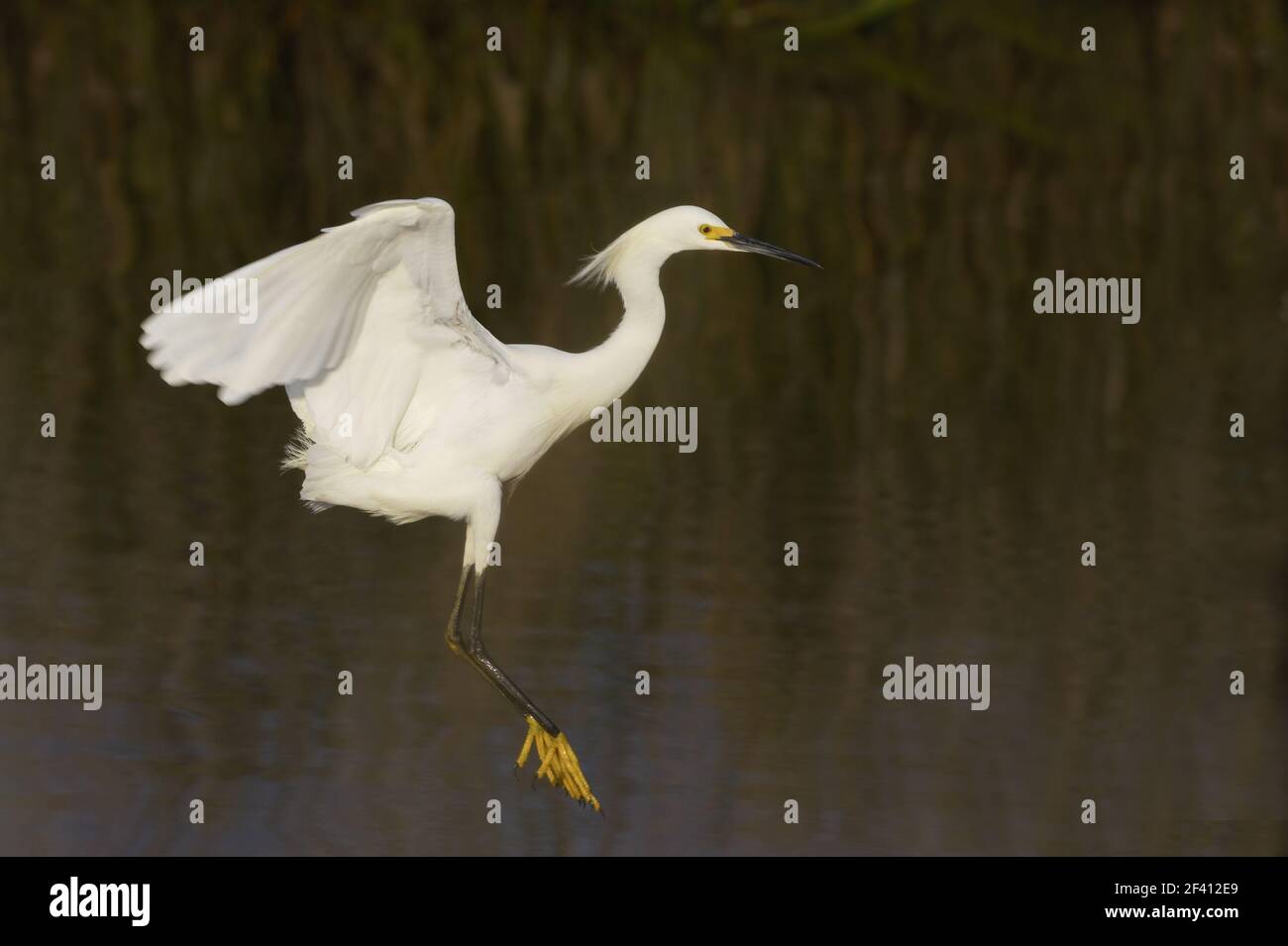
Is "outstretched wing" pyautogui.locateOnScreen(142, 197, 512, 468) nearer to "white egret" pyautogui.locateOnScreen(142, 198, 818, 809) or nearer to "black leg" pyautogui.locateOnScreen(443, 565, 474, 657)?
"white egret" pyautogui.locateOnScreen(142, 198, 818, 809)

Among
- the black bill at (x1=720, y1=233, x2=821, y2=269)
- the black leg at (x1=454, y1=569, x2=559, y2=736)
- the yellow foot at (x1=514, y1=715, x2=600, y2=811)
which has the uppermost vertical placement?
the black bill at (x1=720, y1=233, x2=821, y2=269)

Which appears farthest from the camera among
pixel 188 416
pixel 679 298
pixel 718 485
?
pixel 679 298

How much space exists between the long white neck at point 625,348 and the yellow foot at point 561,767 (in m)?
1.16

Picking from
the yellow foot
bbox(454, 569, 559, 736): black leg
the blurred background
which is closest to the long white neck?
bbox(454, 569, 559, 736): black leg

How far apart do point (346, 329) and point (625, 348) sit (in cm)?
116

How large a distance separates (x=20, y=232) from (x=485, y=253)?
3259 millimetres

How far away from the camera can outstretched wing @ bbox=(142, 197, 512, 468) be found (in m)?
6.85

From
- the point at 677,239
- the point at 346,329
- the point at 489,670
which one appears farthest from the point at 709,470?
the point at 346,329

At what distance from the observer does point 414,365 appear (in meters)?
7.53

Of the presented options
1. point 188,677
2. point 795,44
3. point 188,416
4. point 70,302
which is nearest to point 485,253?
point 70,302

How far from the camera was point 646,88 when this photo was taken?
20906 millimetres

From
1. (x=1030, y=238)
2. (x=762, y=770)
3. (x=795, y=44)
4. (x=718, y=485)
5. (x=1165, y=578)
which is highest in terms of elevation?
(x=795, y=44)

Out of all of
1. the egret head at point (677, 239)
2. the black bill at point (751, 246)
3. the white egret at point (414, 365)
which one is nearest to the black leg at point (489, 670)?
the white egret at point (414, 365)

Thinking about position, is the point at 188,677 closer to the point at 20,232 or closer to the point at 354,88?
the point at 20,232
